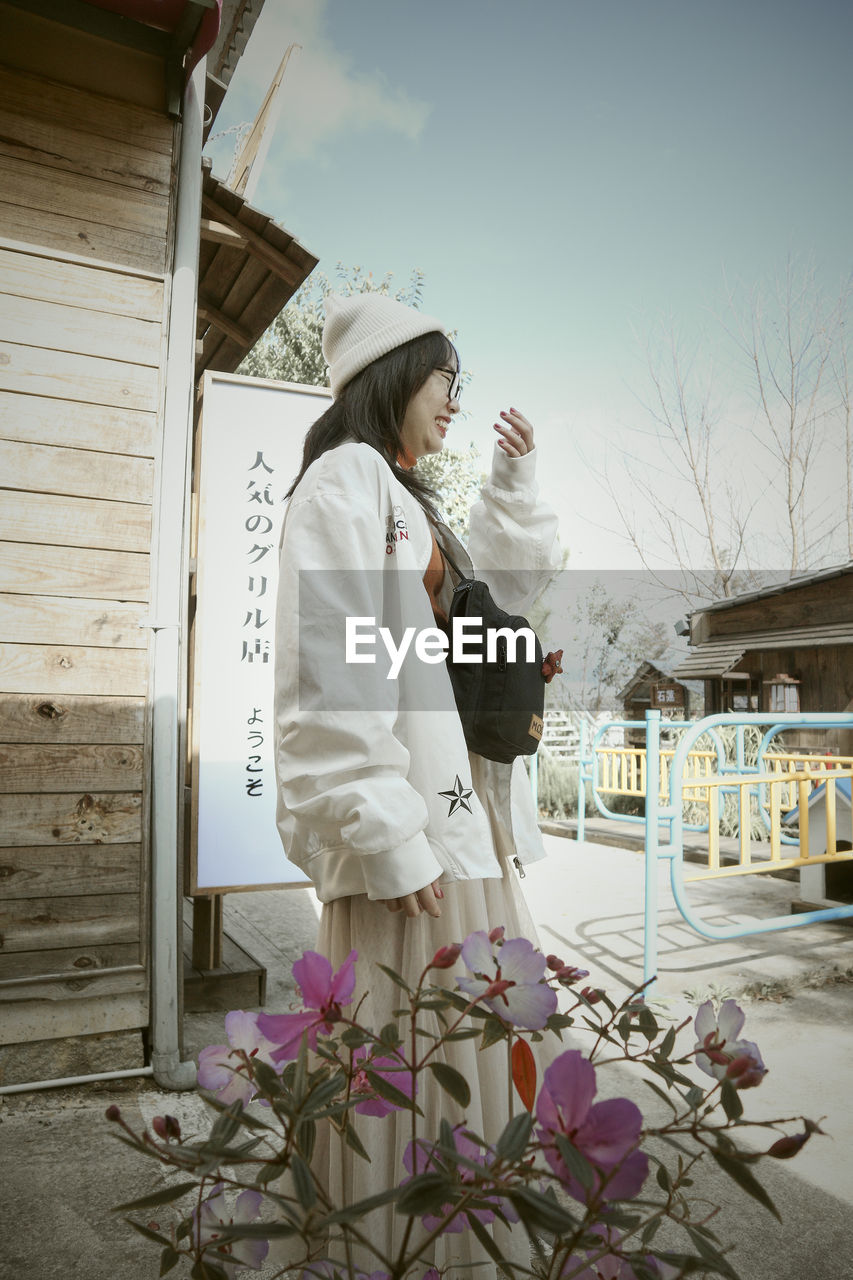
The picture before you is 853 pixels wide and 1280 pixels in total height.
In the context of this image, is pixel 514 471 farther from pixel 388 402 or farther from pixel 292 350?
pixel 292 350

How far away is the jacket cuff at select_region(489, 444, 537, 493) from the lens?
157 centimetres

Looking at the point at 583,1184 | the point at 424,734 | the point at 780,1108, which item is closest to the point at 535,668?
the point at 424,734

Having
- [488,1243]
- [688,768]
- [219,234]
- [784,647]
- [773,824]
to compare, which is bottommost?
[688,768]

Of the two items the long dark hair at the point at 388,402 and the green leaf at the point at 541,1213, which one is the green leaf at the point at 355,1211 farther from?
the long dark hair at the point at 388,402

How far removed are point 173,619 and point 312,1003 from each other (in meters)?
2.13

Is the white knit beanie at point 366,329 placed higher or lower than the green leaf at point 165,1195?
higher

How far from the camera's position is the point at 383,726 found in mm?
1080

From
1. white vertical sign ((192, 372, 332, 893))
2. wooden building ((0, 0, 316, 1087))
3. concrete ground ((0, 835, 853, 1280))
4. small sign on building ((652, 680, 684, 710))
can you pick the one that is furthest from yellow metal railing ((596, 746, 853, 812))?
small sign on building ((652, 680, 684, 710))

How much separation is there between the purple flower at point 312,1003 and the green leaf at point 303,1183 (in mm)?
83

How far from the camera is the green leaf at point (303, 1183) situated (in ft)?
1.32

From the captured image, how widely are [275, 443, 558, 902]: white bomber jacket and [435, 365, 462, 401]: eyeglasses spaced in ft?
0.88

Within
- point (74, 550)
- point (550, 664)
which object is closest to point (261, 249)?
point (74, 550)

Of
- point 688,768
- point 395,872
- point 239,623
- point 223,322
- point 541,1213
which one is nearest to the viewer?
point 541,1213

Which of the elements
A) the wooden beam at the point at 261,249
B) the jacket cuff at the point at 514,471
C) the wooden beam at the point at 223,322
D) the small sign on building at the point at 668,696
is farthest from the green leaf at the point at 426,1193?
the small sign on building at the point at 668,696
